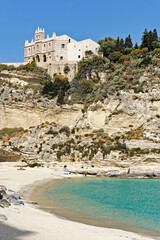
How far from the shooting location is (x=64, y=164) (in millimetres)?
37625

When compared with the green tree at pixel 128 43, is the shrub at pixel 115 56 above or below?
below

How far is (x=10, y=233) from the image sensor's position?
24.6ft

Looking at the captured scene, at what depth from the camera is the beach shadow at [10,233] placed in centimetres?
712

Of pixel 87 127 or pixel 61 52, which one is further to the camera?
pixel 61 52

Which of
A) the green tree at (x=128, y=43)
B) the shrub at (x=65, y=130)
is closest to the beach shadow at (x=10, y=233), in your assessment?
the shrub at (x=65, y=130)

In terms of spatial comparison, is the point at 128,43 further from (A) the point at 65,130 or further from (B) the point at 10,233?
(B) the point at 10,233

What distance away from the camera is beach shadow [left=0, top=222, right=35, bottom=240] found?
7.12 meters

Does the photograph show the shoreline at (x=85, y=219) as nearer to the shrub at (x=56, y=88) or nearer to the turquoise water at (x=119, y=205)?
the turquoise water at (x=119, y=205)

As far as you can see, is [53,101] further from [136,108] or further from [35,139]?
[136,108]

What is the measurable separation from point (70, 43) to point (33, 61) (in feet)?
A: 25.7

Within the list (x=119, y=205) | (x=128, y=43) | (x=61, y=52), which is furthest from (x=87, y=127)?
(x=119, y=205)

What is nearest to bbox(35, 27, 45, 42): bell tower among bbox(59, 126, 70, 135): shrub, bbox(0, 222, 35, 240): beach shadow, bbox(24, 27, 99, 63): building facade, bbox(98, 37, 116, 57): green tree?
bbox(24, 27, 99, 63): building facade

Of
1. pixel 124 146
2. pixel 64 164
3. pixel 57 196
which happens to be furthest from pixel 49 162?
pixel 57 196

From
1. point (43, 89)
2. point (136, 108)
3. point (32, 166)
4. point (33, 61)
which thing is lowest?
point (32, 166)
